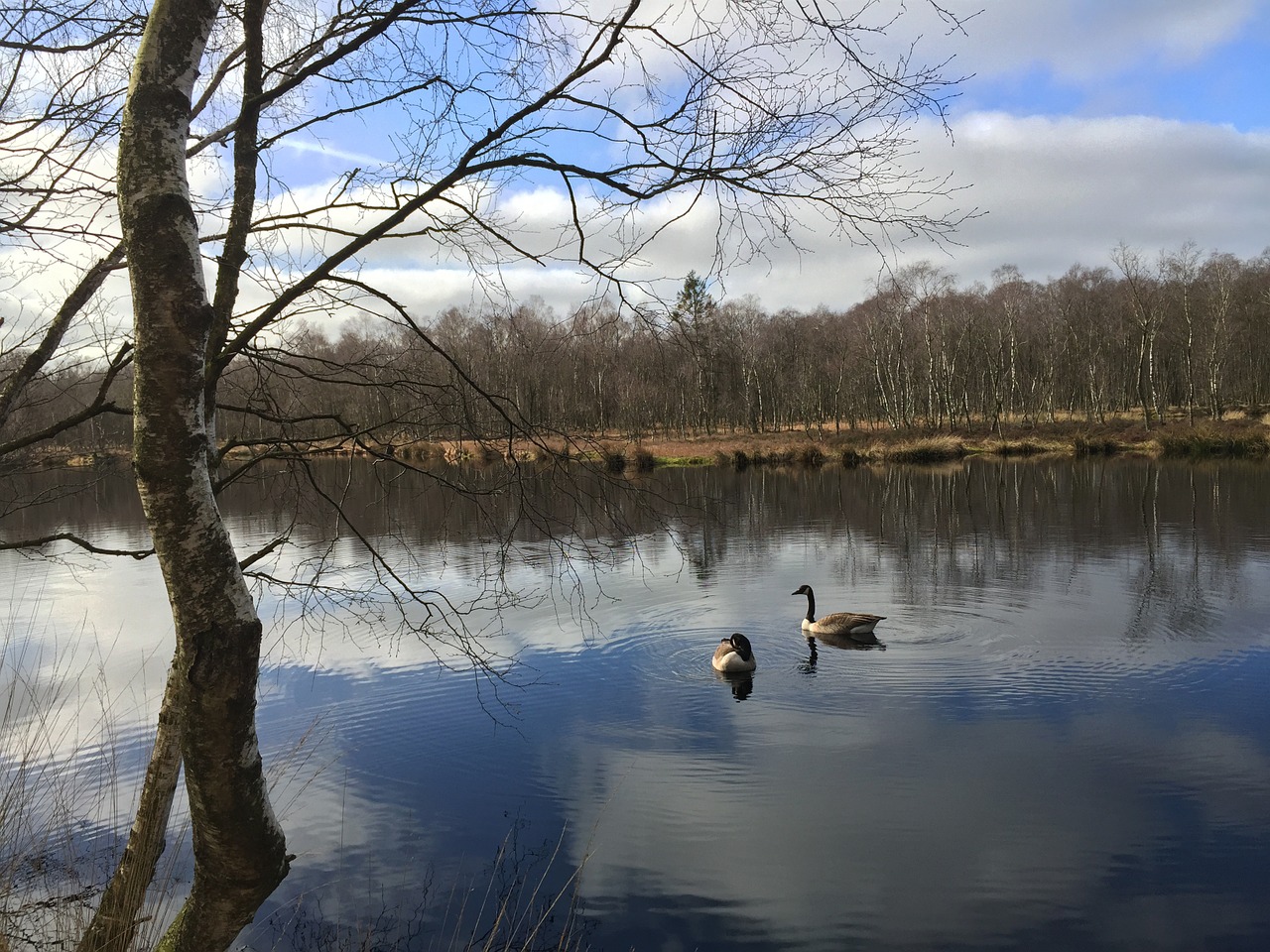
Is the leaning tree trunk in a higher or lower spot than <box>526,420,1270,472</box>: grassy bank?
higher

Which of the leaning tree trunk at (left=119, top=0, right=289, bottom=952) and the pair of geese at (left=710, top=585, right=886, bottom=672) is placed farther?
the pair of geese at (left=710, top=585, right=886, bottom=672)

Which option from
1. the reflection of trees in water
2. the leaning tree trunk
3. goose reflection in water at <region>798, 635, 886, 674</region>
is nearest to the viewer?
the leaning tree trunk

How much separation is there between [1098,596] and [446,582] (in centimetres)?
1224

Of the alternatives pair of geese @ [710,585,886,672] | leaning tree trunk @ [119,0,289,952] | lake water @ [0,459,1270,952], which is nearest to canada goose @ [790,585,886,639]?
pair of geese @ [710,585,886,672]

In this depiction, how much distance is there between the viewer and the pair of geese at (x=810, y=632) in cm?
1225

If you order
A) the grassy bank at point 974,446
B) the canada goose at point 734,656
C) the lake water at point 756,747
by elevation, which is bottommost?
the lake water at point 756,747

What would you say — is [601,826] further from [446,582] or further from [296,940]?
[446,582]

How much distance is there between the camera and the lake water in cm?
652

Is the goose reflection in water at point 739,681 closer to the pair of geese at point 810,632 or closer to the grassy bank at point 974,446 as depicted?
the pair of geese at point 810,632

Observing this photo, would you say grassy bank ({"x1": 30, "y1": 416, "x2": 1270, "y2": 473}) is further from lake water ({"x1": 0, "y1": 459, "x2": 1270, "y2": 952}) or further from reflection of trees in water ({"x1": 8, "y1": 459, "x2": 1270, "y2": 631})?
lake water ({"x1": 0, "y1": 459, "x2": 1270, "y2": 952})

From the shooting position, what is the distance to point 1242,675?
11.1 m

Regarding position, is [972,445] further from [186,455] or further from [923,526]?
[186,455]

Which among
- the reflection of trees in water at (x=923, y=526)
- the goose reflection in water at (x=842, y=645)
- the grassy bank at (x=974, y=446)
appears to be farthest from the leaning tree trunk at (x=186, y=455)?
the grassy bank at (x=974, y=446)

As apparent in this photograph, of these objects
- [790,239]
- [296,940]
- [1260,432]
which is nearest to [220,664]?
[790,239]
